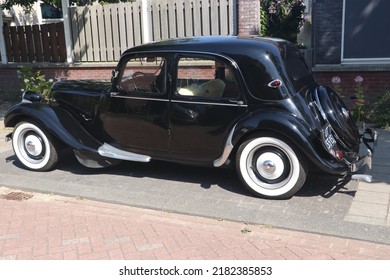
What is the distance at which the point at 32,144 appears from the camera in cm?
594

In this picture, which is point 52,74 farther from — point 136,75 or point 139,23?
point 136,75

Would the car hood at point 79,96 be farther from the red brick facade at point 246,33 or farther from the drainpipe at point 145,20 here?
the drainpipe at point 145,20

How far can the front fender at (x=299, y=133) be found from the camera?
14.4ft

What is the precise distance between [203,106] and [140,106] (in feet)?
2.77

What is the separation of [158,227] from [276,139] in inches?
59.6

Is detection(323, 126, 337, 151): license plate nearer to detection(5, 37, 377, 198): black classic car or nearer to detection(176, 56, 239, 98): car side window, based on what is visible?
detection(5, 37, 377, 198): black classic car

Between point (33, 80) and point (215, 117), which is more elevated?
point (215, 117)

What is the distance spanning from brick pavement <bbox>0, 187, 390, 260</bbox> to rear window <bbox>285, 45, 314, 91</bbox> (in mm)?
1719

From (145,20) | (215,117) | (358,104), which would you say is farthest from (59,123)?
(145,20)

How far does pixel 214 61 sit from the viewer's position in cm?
488

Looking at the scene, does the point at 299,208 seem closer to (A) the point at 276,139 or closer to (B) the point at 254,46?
(A) the point at 276,139

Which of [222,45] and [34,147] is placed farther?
[34,147]

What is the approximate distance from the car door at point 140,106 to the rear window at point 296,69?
1.43 m
